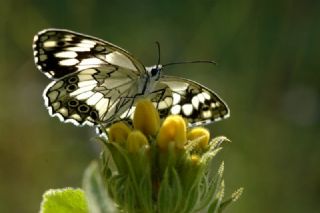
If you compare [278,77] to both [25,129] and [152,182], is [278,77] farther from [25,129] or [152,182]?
[152,182]

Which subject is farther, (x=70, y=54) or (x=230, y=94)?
(x=230, y=94)

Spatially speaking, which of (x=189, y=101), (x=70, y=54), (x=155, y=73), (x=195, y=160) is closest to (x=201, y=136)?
(x=195, y=160)

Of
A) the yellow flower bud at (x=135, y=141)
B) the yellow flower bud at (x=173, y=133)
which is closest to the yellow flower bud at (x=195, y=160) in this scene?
the yellow flower bud at (x=173, y=133)

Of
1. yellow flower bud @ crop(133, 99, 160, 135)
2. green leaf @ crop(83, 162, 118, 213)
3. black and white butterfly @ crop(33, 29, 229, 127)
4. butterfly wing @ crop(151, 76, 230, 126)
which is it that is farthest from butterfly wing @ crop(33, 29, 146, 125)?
green leaf @ crop(83, 162, 118, 213)

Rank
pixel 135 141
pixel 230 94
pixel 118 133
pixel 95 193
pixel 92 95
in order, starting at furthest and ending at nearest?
pixel 230 94 < pixel 92 95 < pixel 118 133 < pixel 135 141 < pixel 95 193

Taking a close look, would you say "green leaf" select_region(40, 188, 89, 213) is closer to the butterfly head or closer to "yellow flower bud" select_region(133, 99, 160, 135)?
"yellow flower bud" select_region(133, 99, 160, 135)

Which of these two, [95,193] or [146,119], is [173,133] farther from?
[95,193]

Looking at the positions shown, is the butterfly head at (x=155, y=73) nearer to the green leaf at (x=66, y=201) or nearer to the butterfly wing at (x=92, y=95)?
the butterfly wing at (x=92, y=95)
